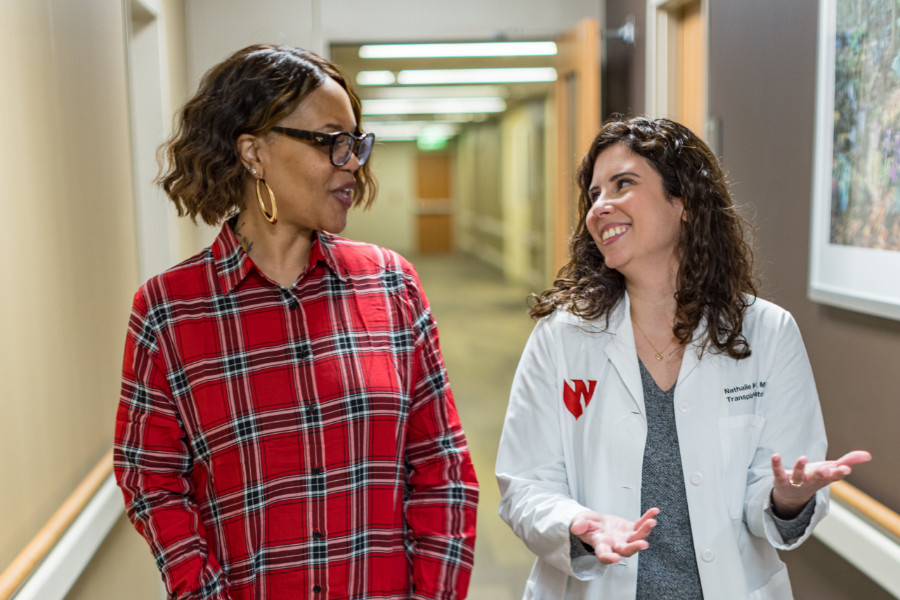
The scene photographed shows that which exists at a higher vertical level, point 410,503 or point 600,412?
point 600,412

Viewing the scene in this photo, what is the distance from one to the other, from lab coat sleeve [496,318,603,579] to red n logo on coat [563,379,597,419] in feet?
0.05

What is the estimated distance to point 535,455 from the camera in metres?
1.34

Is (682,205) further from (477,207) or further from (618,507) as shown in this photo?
(477,207)

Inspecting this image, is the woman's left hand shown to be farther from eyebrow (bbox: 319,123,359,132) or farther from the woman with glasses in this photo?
eyebrow (bbox: 319,123,359,132)

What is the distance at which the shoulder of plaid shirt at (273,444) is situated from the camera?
1.22 m

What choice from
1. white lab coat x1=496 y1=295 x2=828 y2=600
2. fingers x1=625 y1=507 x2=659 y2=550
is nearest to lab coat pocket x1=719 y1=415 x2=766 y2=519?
white lab coat x1=496 y1=295 x2=828 y2=600

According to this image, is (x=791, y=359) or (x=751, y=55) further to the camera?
(x=751, y=55)

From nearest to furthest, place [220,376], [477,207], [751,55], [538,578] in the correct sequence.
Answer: [220,376] → [538,578] → [751,55] → [477,207]

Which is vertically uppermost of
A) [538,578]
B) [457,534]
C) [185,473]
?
[185,473]

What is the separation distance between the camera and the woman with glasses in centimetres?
123

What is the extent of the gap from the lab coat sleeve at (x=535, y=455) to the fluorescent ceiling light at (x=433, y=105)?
10.5 m

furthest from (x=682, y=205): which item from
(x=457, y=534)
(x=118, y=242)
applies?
(x=118, y=242)

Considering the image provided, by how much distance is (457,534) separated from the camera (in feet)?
4.30

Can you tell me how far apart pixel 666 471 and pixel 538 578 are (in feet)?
0.96
